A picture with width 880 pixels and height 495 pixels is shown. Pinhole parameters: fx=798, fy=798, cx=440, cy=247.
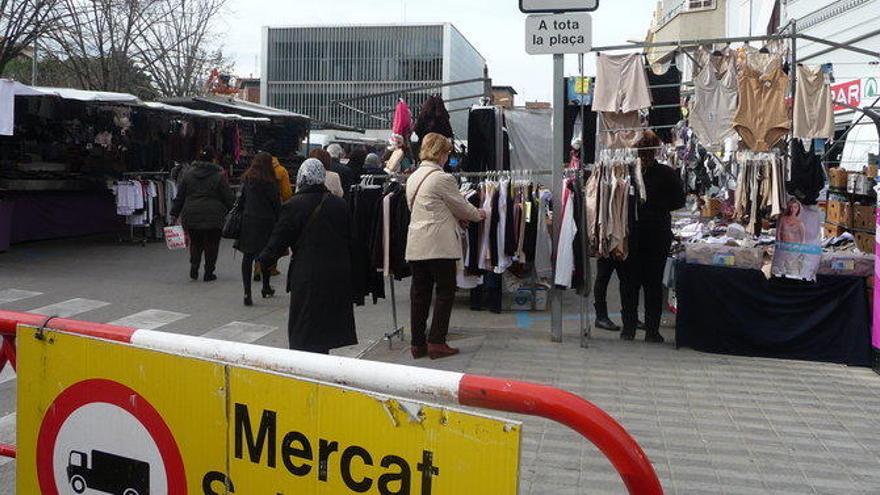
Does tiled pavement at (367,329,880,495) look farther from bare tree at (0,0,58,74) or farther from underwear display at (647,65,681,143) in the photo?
bare tree at (0,0,58,74)

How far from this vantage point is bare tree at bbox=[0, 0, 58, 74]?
57.9 ft

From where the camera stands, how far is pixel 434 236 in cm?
659

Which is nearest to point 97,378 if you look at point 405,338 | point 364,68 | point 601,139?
point 405,338

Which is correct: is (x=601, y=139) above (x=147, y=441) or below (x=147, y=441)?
above

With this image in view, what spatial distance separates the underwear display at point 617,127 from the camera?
781 cm

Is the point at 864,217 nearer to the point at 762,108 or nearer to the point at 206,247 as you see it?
the point at 762,108

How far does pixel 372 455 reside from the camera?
7.73ft

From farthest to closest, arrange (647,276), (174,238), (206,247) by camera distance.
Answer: (206,247) → (174,238) → (647,276)

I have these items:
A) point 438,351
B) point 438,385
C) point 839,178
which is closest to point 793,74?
point 839,178

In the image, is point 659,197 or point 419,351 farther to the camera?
point 659,197

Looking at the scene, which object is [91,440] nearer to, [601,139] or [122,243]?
[601,139]

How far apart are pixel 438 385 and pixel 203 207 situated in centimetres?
955

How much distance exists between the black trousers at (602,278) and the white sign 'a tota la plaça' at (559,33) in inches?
83.2

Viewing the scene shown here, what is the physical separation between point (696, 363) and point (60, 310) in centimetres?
702
